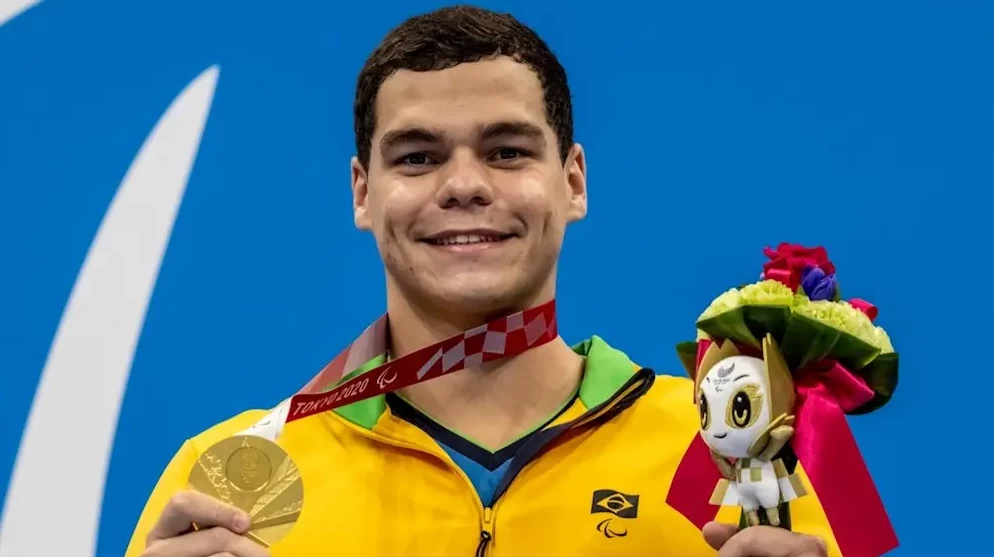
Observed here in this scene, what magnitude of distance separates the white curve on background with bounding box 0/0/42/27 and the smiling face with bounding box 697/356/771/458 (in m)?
1.66

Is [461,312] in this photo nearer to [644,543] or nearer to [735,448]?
[644,543]

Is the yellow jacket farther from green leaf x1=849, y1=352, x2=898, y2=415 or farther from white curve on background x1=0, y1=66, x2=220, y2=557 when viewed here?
white curve on background x1=0, y1=66, x2=220, y2=557

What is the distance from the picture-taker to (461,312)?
1.76 meters

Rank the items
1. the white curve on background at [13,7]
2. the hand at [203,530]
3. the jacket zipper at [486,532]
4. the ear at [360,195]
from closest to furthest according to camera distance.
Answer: the hand at [203,530] < the jacket zipper at [486,532] < the ear at [360,195] < the white curve on background at [13,7]

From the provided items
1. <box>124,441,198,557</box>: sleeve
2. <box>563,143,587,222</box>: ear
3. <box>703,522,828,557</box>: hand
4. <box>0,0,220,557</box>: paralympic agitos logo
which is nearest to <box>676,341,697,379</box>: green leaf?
<box>703,522,828,557</box>: hand

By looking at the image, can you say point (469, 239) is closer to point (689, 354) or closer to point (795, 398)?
point (689, 354)

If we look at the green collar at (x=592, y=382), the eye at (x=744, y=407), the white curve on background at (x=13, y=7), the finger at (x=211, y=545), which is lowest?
the finger at (x=211, y=545)

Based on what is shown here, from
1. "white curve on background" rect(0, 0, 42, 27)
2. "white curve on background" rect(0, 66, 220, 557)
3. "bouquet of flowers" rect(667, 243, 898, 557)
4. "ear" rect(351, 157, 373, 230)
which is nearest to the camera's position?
"bouquet of flowers" rect(667, 243, 898, 557)

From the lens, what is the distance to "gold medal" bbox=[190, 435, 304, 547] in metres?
1.51

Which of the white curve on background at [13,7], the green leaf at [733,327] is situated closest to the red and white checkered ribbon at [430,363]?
the green leaf at [733,327]

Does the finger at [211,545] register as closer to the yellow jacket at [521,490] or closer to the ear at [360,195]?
the yellow jacket at [521,490]

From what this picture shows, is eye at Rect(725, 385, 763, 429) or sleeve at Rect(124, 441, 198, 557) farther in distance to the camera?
sleeve at Rect(124, 441, 198, 557)

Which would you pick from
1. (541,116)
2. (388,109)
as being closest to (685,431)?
(541,116)

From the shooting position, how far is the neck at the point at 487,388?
1.78 metres
